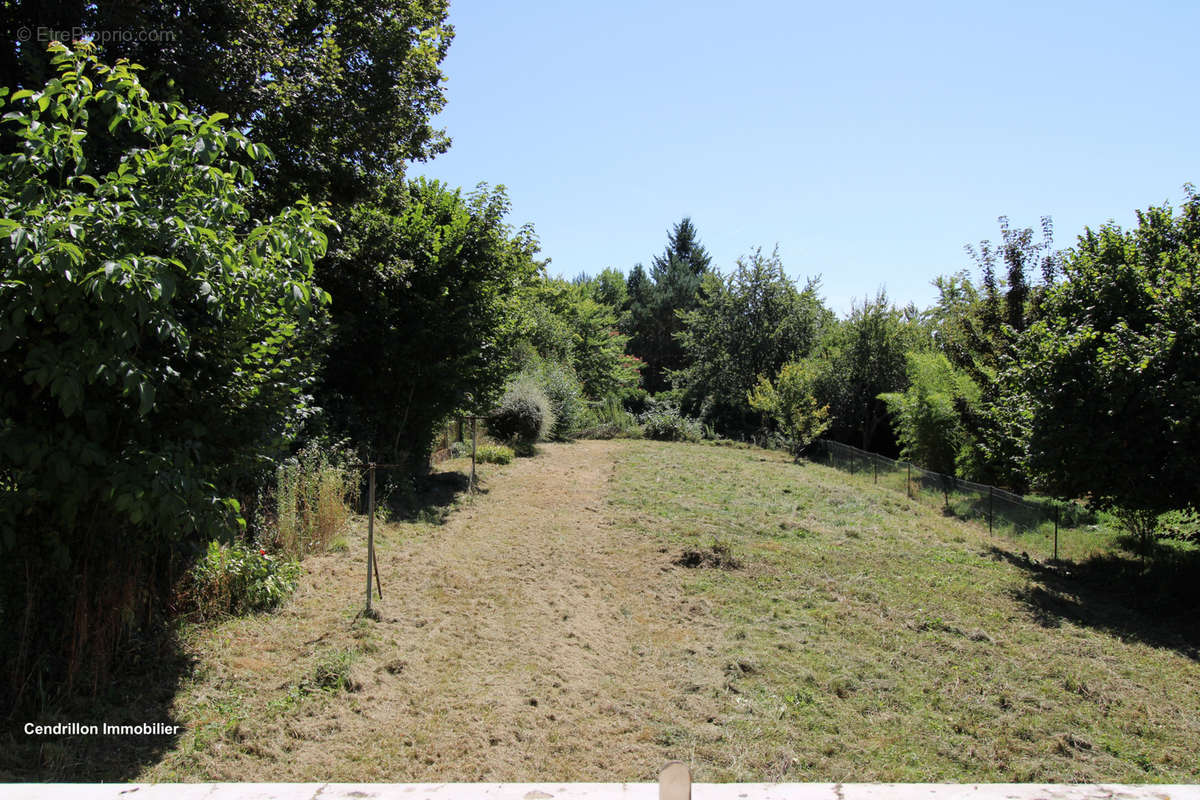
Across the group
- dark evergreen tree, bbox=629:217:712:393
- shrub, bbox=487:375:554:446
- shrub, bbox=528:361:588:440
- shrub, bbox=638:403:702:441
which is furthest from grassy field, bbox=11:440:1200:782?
dark evergreen tree, bbox=629:217:712:393

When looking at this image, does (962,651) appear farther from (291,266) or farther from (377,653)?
(291,266)

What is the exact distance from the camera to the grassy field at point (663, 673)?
3.80m

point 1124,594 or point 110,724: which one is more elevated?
point 110,724

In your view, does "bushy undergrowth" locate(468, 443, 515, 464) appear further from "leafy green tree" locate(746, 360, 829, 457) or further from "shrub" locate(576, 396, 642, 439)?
"leafy green tree" locate(746, 360, 829, 457)

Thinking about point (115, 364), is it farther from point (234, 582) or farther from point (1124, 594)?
point (1124, 594)

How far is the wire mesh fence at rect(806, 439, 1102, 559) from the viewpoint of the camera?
11.2m

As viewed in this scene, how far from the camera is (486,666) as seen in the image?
5070 millimetres

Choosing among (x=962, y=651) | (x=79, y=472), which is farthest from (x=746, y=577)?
(x=79, y=472)

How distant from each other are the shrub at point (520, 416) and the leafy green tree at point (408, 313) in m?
5.34

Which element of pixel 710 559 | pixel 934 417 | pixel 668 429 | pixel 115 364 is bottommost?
pixel 710 559

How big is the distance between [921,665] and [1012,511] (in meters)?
7.70

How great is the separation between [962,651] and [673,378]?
1021 inches

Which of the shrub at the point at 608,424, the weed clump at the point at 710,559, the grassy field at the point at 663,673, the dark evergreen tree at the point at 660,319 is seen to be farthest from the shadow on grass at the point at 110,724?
the dark evergreen tree at the point at 660,319

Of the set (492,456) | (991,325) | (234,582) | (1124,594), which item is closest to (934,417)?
(991,325)
